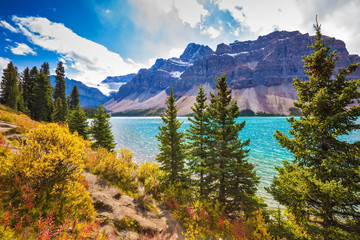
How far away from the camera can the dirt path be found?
21.8 ft

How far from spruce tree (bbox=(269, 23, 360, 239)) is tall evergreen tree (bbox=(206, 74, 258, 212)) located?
3707 millimetres

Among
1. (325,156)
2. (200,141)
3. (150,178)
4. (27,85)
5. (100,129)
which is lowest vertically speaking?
(150,178)

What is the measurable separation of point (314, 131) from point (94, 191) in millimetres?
12150

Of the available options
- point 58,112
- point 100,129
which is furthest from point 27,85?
point 100,129

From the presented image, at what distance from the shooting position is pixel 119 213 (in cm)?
744

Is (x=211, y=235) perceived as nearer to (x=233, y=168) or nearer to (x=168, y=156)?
(x=233, y=168)

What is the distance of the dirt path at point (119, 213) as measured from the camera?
21.8ft

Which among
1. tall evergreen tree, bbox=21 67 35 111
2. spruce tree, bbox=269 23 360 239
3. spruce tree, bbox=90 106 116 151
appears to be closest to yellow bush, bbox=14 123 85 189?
spruce tree, bbox=269 23 360 239

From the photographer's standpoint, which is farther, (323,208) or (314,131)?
(314,131)

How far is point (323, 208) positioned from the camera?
257 inches

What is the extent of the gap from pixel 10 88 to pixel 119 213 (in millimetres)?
55590

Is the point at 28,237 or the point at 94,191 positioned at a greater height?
the point at 28,237

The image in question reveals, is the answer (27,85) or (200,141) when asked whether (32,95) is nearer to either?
(27,85)

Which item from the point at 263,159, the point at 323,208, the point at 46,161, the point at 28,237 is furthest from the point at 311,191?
the point at 263,159
